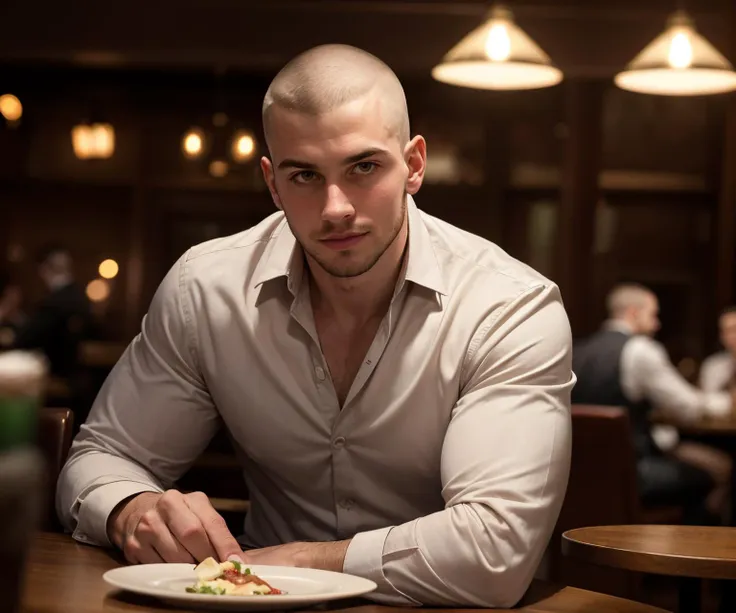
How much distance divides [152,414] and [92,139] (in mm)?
6455

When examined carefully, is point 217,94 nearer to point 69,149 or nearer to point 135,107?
point 135,107

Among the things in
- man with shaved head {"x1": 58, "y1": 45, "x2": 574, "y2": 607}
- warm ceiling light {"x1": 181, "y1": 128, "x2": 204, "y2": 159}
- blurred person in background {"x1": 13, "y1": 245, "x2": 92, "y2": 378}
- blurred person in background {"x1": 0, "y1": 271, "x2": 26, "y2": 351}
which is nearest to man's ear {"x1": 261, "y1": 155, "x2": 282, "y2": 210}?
man with shaved head {"x1": 58, "y1": 45, "x2": 574, "y2": 607}

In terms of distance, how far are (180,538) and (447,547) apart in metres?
0.35

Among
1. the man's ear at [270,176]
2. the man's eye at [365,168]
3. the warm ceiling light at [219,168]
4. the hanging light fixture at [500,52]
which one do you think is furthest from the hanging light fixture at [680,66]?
the warm ceiling light at [219,168]

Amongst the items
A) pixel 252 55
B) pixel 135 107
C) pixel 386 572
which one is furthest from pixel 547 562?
pixel 135 107

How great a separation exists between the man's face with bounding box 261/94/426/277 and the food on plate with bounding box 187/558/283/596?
51cm

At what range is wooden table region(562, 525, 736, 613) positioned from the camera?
1648 mm

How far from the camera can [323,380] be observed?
74.7 inches

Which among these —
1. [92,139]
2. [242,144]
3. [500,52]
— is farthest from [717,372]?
[92,139]

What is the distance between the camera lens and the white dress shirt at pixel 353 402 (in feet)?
5.51

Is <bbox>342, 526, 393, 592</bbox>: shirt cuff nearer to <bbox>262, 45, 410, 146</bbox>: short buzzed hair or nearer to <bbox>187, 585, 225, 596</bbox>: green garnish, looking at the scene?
<bbox>187, 585, 225, 596</bbox>: green garnish

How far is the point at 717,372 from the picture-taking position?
7.40 meters

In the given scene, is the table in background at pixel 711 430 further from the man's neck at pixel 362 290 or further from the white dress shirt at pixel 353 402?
the man's neck at pixel 362 290

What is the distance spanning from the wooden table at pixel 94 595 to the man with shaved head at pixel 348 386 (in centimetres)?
4
